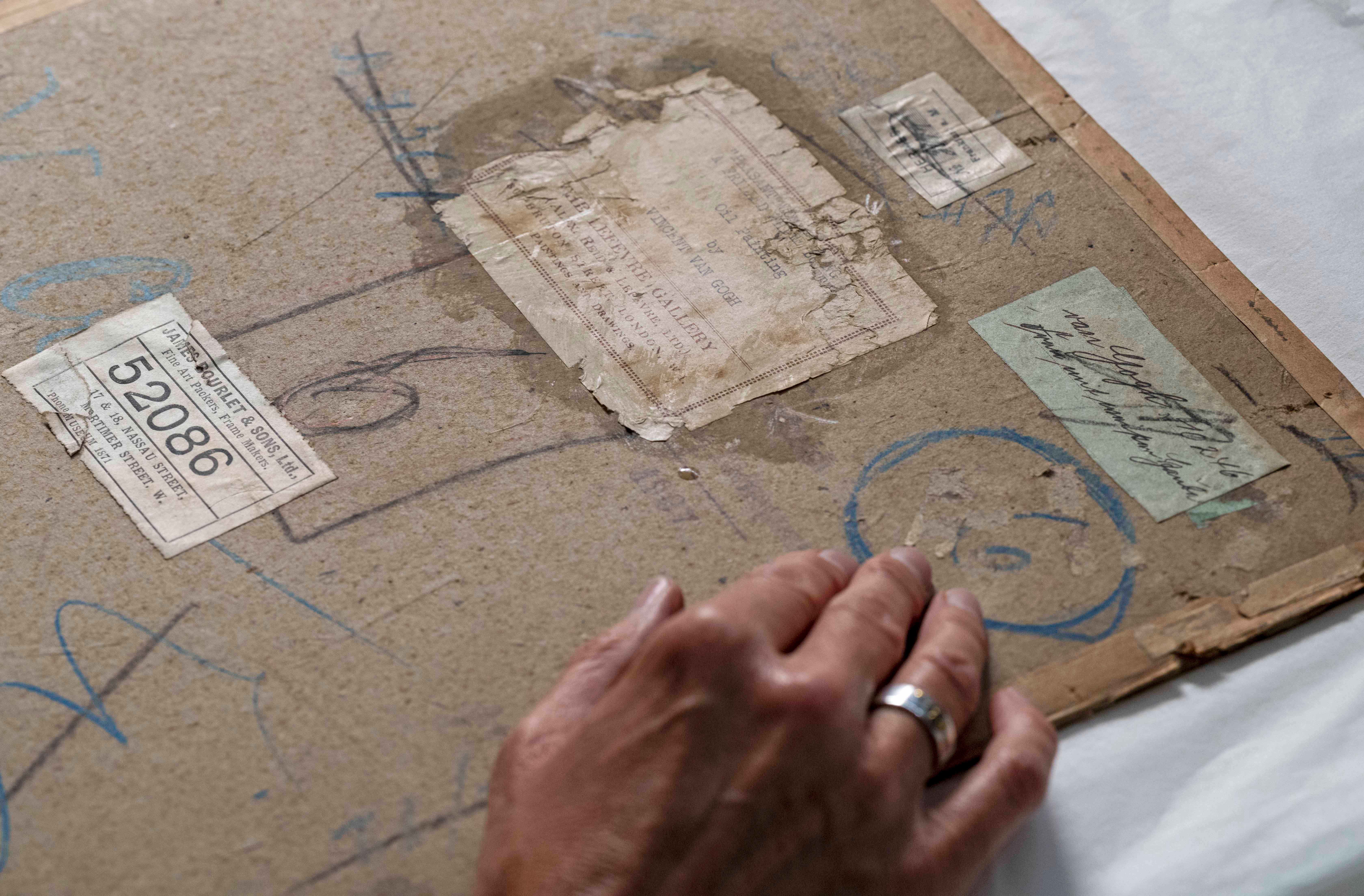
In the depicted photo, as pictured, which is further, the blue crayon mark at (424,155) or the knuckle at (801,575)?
the blue crayon mark at (424,155)

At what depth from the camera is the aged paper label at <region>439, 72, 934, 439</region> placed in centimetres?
73

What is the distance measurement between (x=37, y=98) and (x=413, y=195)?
1.16 ft

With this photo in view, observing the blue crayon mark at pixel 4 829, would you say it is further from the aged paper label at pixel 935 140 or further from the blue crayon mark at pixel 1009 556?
the aged paper label at pixel 935 140

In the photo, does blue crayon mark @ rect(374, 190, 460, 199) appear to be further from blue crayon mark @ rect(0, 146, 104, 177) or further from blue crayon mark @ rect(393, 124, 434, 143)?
blue crayon mark @ rect(0, 146, 104, 177)

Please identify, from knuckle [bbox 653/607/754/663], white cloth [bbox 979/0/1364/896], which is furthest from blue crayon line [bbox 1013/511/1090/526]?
knuckle [bbox 653/607/754/663]

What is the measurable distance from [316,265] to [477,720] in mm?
375

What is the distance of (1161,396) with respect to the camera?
712mm

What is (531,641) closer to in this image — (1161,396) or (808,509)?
(808,509)

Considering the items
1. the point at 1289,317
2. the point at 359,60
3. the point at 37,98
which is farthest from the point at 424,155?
the point at 1289,317

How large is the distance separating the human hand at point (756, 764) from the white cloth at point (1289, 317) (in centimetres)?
7

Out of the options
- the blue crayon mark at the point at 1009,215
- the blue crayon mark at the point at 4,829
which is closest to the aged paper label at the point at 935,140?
the blue crayon mark at the point at 1009,215

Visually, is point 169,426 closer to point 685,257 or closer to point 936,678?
point 685,257

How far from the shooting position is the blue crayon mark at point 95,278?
758 millimetres

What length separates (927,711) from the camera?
558 millimetres
